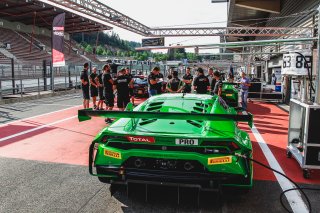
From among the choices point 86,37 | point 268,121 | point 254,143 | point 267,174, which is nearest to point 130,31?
point 268,121

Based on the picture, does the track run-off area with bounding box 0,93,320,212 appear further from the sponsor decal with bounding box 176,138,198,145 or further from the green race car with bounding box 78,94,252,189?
the sponsor decal with bounding box 176,138,198,145

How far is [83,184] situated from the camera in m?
4.50

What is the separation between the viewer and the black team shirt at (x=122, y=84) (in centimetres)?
944

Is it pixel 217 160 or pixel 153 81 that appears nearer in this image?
pixel 217 160

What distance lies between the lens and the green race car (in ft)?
11.2

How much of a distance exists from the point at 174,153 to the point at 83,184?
175 centimetres

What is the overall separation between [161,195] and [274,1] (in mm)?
22123

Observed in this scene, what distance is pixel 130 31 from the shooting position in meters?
30.7

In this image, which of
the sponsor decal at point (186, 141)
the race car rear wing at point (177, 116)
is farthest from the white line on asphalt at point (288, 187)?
the sponsor decal at point (186, 141)

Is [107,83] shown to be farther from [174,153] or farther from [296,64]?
[174,153]

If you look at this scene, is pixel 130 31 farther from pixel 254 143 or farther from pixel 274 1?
pixel 254 143

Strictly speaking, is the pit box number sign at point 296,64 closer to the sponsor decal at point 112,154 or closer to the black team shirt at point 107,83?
the sponsor decal at point 112,154

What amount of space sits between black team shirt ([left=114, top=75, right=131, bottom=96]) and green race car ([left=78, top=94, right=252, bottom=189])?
5.66 meters

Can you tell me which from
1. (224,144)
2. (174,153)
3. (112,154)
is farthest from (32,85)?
(224,144)
